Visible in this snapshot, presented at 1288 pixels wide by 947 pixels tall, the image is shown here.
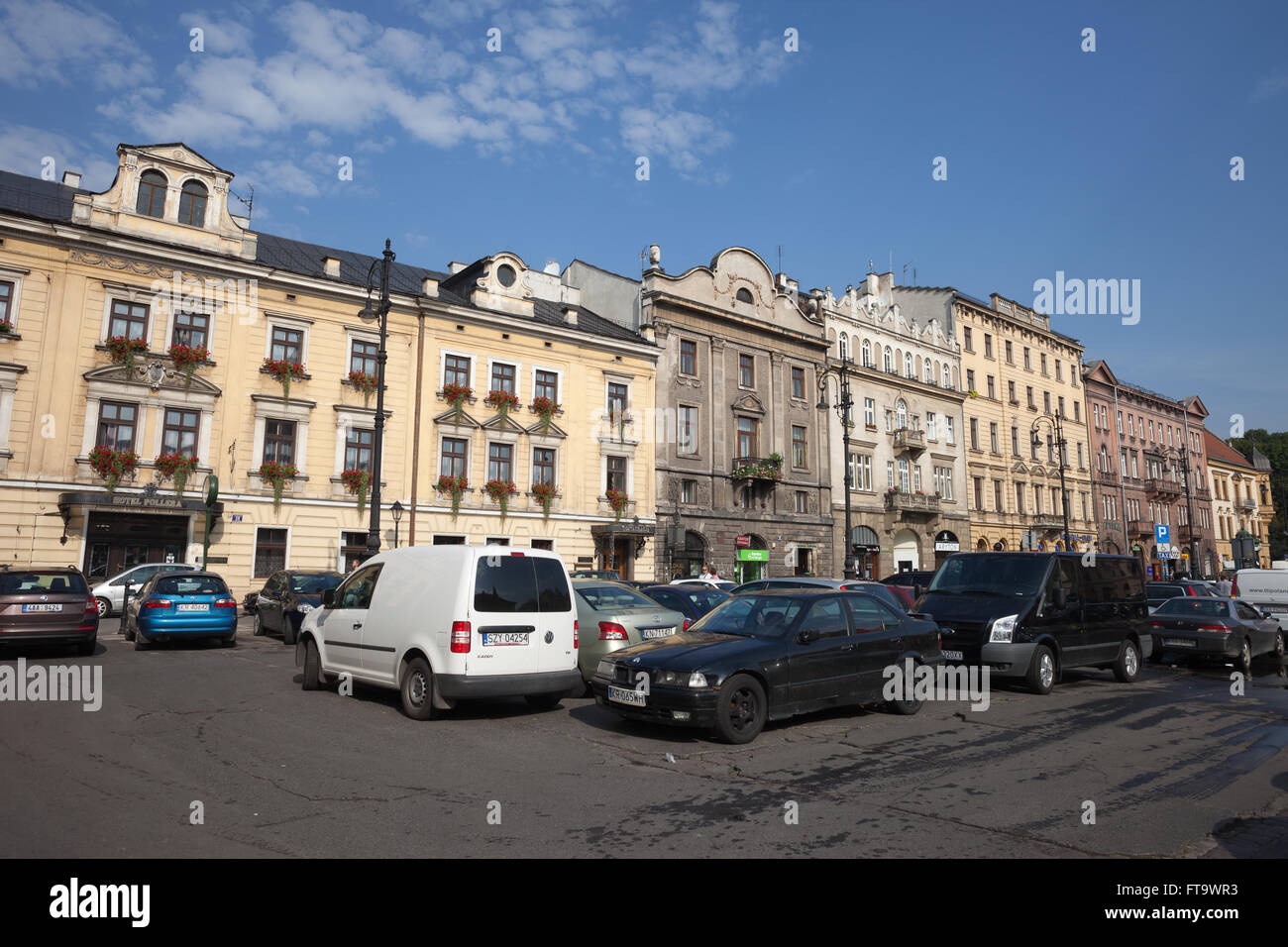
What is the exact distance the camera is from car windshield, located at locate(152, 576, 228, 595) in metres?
16.0

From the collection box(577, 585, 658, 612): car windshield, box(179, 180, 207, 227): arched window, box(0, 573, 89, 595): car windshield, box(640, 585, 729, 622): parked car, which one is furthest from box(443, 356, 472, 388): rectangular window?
box(577, 585, 658, 612): car windshield

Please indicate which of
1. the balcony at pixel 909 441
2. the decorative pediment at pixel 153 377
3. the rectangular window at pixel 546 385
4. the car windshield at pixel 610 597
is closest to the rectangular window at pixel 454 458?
the rectangular window at pixel 546 385

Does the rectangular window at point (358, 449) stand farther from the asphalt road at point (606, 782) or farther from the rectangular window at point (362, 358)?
the asphalt road at point (606, 782)

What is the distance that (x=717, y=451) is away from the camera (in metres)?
38.5

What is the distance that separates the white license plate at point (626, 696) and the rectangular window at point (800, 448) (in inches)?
1348

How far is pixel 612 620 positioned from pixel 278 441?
20772 millimetres

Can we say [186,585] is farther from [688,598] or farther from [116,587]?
[688,598]

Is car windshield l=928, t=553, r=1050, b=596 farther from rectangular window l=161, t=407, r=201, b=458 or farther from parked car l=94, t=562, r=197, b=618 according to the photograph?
rectangular window l=161, t=407, r=201, b=458

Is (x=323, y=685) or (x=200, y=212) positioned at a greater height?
(x=200, y=212)

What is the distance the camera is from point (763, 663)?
8344 mm

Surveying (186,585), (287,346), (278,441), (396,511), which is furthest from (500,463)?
(186,585)

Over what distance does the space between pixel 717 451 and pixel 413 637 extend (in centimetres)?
3001
